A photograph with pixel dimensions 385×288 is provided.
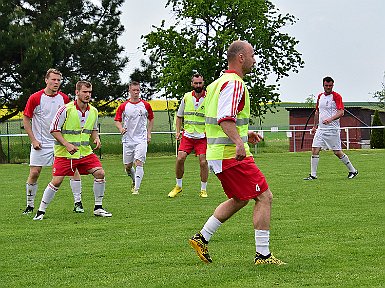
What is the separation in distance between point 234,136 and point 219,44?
140 ft

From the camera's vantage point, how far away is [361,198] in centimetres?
1416

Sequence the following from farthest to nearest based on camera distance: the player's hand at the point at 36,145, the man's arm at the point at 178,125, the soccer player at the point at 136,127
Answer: the soccer player at the point at 136,127
the man's arm at the point at 178,125
the player's hand at the point at 36,145

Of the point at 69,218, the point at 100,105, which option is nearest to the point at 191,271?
the point at 69,218

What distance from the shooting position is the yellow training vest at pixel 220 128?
7910 millimetres

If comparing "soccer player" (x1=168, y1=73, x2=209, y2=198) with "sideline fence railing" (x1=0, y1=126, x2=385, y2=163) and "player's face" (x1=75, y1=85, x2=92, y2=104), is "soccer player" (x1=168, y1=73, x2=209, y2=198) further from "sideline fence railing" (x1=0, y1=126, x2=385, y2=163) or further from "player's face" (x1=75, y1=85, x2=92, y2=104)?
"sideline fence railing" (x1=0, y1=126, x2=385, y2=163)

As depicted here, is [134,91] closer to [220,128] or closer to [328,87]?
[328,87]

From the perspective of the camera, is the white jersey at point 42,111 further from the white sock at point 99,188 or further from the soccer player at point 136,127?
the soccer player at point 136,127

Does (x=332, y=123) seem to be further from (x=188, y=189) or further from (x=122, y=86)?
(x=122, y=86)

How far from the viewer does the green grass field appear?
7.30 meters

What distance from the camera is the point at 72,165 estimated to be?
489 inches

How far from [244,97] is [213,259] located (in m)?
1.57

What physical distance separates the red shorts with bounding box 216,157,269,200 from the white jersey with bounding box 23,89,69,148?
224 inches

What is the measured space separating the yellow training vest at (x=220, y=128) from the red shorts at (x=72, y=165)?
15.5ft

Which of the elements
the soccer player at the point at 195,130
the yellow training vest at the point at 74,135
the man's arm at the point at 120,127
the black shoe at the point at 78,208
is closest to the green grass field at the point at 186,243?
the black shoe at the point at 78,208
